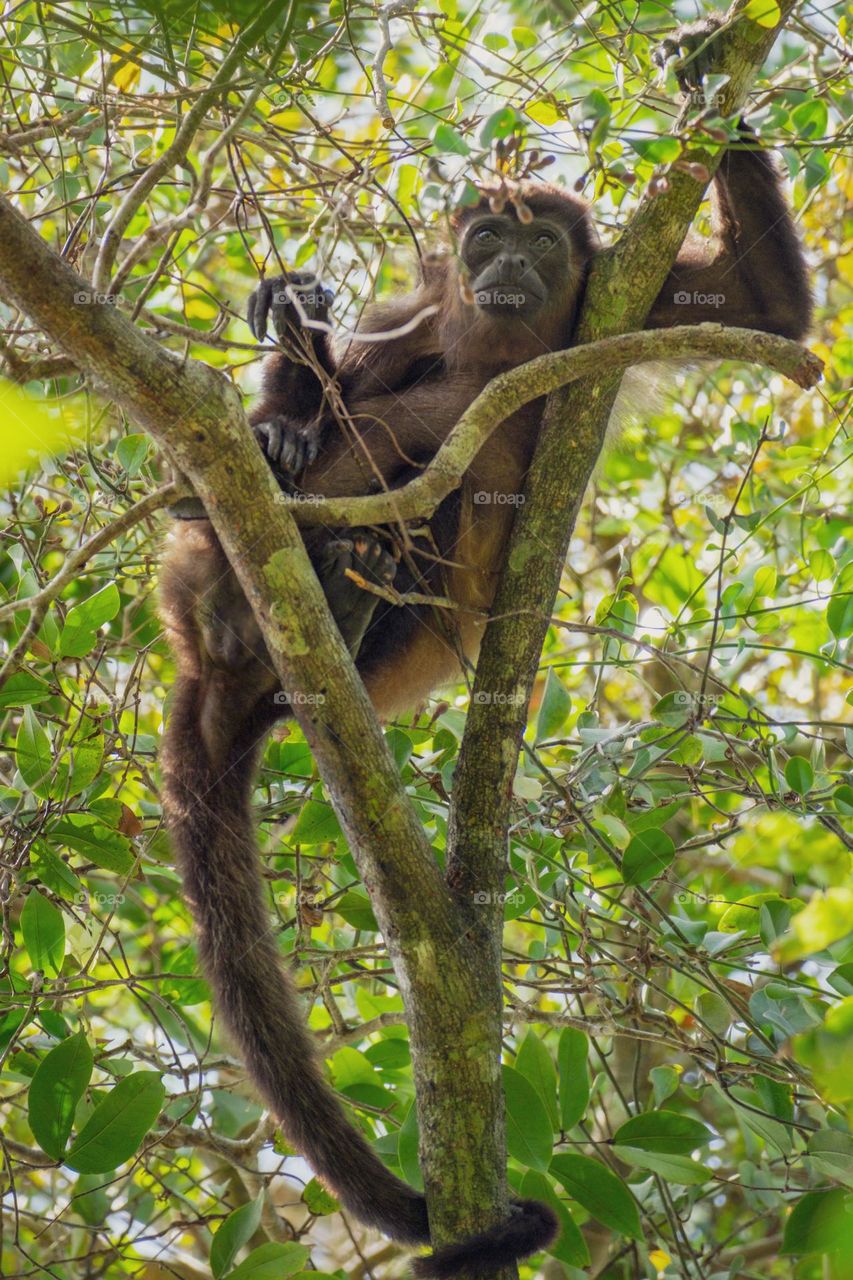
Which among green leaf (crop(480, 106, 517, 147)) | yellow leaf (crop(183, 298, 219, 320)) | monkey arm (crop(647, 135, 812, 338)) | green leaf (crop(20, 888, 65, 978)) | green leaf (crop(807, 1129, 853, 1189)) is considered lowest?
green leaf (crop(807, 1129, 853, 1189))

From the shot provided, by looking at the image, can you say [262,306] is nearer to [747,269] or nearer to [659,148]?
[747,269]

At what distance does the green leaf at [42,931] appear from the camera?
3.59m

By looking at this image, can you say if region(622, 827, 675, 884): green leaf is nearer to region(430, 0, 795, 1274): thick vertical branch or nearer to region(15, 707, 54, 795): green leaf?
region(430, 0, 795, 1274): thick vertical branch

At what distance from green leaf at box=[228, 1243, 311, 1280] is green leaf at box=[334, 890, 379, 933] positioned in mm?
1088

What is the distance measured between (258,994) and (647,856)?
1.18 meters

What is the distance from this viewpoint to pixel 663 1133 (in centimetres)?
343

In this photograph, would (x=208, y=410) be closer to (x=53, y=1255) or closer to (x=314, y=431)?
(x=314, y=431)

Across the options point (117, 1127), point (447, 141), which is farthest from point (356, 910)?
point (447, 141)

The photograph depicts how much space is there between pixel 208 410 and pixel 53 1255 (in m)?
3.70

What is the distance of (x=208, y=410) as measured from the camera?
2.80 m

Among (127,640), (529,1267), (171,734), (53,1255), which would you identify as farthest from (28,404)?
(529,1267)

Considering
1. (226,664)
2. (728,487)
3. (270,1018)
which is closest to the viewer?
(270,1018)

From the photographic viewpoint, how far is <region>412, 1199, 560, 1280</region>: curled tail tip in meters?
2.54

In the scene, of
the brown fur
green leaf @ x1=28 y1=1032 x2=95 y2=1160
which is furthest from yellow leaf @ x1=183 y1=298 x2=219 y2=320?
green leaf @ x1=28 y1=1032 x2=95 y2=1160
